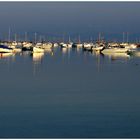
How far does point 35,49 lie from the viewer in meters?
56.8

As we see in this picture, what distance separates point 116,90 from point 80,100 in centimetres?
345

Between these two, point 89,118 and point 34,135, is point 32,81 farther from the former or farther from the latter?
point 34,135

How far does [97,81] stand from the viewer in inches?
911

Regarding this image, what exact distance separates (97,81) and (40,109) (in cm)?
912

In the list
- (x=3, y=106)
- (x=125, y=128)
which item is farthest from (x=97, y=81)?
(x=125, y=128)

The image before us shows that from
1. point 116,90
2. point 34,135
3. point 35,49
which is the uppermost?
point 35,49

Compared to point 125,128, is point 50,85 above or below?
above

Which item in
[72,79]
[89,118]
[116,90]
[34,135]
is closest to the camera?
[34,135]

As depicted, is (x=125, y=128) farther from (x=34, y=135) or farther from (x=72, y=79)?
(x=72, y=79)

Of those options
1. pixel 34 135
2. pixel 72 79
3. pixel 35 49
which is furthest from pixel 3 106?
pixel 35 49

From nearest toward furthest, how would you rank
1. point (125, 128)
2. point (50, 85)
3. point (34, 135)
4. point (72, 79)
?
point (34, 135)
point (125, 128)
point (50, 85)
point (72, 79)

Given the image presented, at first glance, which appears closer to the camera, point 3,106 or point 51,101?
point 3,106

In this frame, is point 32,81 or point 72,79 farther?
point 72,79

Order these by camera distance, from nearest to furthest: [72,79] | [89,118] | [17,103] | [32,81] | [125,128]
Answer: [125,128] < [89,118] < [17,103] < [32,81] < [72,79]
